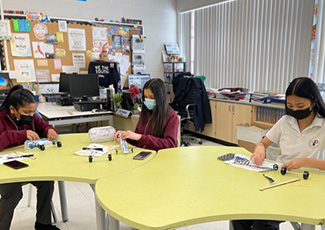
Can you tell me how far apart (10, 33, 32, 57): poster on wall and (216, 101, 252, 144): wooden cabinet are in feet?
10.6

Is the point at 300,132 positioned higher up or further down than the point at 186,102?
higher up

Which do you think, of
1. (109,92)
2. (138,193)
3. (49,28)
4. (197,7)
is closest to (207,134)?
(109,92)

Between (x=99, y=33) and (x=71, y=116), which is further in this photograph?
(x=99, y=33)

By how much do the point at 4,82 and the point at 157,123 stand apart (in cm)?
301

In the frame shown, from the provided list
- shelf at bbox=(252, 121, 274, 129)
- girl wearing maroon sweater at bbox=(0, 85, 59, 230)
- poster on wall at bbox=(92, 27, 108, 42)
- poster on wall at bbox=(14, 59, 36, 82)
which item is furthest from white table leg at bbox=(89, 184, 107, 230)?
poster on wall at bbox=(92, 27, 108, 42)

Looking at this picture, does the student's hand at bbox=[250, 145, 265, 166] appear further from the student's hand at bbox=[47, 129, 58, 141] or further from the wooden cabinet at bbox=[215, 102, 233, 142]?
the wooden cabinet at bbox=[215, 102, 233, 142]

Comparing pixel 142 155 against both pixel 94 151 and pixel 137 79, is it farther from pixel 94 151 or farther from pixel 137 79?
pixel 137 79

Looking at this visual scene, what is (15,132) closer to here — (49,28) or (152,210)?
(152,210)

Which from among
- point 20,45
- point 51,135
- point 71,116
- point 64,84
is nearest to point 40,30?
point 20,45

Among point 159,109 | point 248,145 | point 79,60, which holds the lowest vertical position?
point 248,145

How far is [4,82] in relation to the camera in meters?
3.82

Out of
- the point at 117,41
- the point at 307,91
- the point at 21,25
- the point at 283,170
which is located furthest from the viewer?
the point at 117,41

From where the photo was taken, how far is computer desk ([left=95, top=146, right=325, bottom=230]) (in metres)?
0.97

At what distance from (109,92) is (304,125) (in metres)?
2.56
